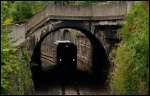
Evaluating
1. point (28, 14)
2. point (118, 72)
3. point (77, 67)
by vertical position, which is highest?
point (118, 72)

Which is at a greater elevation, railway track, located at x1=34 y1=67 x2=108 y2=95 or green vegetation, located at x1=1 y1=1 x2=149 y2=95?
green vegetation, located at x1=1 y1=1 x2=149 y2=95

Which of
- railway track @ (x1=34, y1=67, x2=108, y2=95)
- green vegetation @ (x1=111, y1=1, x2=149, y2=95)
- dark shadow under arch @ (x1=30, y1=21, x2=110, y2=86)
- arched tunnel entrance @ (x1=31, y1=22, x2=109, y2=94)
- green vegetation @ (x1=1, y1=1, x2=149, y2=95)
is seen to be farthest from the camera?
arched tunnel entrance @ (x1=31, y1=22, x2=109, y2=94)

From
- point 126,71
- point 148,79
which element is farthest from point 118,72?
point 148,79

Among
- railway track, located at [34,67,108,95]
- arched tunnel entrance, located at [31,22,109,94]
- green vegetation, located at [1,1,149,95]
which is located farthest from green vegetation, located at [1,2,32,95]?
arched tunnel entrance, located at [31,22,109,94]

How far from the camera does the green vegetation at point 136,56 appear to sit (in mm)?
19438

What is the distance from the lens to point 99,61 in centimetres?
4050

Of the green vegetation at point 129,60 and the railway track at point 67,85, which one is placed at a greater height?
the green vegetation at point 129,60

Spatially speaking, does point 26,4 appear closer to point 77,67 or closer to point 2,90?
point 77,67

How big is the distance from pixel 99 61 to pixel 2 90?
804 inches

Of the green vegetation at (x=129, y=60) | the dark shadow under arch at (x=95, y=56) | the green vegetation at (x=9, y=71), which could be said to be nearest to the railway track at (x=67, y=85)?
the dark shadow under arch at (x=95, y=56)

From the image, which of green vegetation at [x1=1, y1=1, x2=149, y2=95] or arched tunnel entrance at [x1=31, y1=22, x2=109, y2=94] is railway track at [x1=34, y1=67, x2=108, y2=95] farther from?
green vegetation at [x1=1, y1=1, x2=149, y2=95]

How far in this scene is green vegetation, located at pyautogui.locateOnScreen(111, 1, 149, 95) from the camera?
19.4 metres

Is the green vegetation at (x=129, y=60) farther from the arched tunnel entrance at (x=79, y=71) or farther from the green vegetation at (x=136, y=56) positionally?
the arched tunnel entrance at (x=79, y=71)

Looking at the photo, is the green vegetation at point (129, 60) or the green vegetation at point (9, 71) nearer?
the green vegetation at point (129, 60)
